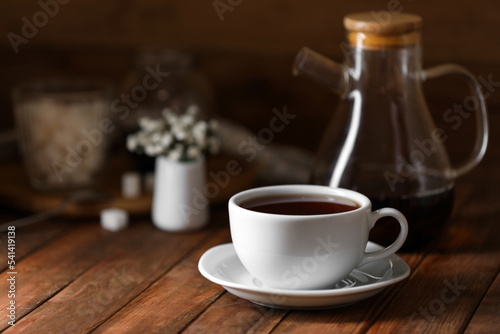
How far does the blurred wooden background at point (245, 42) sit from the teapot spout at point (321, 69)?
417 mm

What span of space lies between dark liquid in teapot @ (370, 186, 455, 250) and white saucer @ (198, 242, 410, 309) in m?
0.04

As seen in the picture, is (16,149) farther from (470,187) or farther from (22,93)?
(470,187)

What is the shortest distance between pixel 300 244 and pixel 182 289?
0.17 metres

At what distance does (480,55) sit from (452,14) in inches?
3.4

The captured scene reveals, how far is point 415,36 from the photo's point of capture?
34.0 inches

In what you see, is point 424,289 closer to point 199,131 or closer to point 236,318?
point 236,318

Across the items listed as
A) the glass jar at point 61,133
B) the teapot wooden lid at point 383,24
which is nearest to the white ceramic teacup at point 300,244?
the teapot wooden lid at point 383,24

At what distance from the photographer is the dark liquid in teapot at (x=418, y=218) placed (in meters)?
0.85

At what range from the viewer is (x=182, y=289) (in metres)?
0.78

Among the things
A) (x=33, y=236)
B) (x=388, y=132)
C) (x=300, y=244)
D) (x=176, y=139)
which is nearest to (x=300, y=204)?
(x=300, y=244)

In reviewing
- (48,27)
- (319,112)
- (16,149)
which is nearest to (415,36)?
(319,112)

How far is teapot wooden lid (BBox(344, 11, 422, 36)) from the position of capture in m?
0.84

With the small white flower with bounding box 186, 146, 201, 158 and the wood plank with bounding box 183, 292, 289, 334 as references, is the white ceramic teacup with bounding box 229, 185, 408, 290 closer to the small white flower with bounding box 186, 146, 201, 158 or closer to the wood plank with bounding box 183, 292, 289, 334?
the wood plank with bounding box 183, 292, 289, 334

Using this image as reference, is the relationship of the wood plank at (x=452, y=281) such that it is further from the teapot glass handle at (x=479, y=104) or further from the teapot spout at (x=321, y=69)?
the teapot spout at (x=321, y=69)
